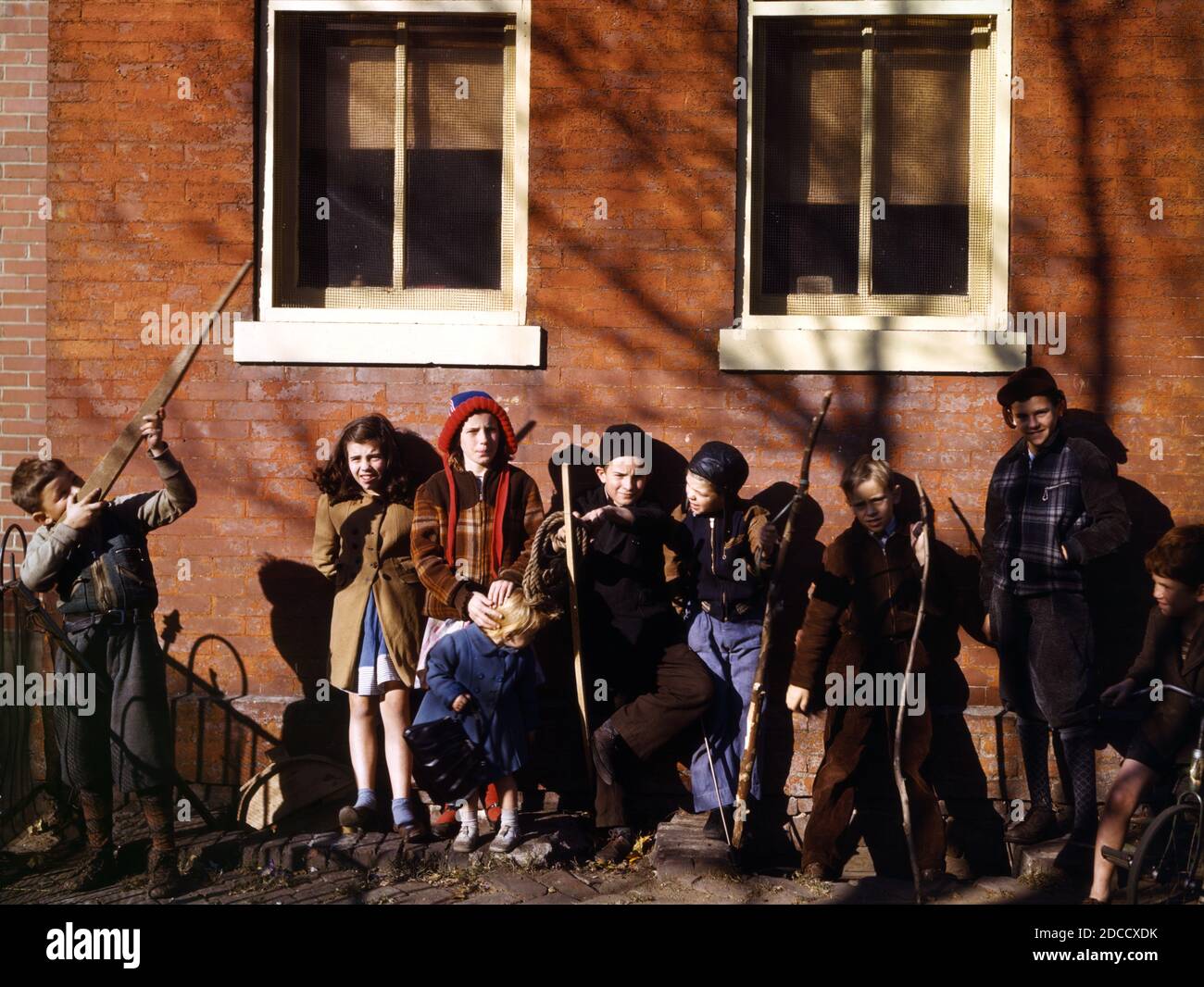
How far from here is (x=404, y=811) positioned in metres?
5.68

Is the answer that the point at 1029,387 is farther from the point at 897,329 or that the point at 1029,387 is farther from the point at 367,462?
the point at 367,462

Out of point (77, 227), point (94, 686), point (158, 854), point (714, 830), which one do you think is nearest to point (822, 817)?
point (714, 830)

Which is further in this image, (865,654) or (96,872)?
(865,654)

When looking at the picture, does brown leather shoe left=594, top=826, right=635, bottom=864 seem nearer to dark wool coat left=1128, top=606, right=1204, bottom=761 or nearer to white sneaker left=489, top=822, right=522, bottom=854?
white sneaker left=489, top=822, right=522, bottom=854

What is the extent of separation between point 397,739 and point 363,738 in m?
0.21

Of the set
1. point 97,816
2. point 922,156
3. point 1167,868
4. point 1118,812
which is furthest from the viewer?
point 922,156

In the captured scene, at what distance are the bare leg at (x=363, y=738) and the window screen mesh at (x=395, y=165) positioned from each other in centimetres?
226

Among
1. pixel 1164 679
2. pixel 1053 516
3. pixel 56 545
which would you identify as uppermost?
pixel 1053 516

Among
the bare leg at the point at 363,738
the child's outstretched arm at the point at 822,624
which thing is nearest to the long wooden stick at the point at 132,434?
the bare leg at the point at 363,738

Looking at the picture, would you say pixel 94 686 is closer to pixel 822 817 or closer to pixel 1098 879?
pixel 822 817

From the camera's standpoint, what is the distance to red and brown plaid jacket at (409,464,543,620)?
564 centimetres


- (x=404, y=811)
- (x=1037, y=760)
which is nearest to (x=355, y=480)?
(x=404, y=811)

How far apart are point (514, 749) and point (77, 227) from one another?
3.77m

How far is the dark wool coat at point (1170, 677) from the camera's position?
16.5 ft
